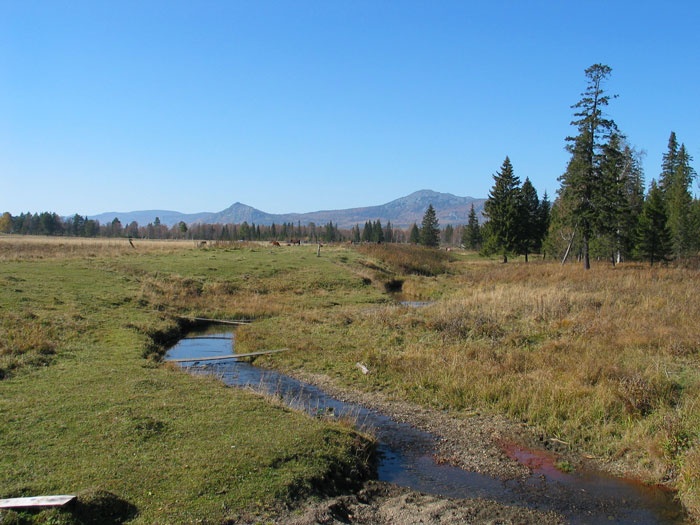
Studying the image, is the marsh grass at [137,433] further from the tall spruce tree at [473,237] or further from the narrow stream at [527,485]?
the tall spruce tree at [473,237]

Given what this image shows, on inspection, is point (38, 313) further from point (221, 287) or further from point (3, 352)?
point (221, 287)

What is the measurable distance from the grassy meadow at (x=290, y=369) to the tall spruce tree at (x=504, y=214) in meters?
39.3

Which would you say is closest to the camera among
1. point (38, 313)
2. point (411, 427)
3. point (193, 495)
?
point (193, 495)

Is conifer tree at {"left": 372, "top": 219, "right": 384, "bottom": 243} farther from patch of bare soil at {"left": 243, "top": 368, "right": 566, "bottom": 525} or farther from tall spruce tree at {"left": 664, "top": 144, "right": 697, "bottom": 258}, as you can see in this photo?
patch of bare soil at {"left": 243, "top": 368, "right": 566, "bottom": 525}

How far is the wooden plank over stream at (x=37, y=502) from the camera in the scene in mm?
7141

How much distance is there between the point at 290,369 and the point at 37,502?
38.7 ft

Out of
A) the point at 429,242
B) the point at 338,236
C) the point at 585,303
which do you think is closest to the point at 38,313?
the point at 585,303

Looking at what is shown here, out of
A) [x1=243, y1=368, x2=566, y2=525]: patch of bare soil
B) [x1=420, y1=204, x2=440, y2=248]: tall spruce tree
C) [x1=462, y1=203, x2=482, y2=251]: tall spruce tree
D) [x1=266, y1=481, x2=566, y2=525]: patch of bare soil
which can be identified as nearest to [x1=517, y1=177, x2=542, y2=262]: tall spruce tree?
[x1=462, y1=203, x2=482, y2=251]: tall spruce tree

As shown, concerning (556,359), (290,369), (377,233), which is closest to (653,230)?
(556,359)

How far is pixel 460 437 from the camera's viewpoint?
40.7ft

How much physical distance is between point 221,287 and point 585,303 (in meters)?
23.0

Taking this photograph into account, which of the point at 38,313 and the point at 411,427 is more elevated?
the point at 38,313

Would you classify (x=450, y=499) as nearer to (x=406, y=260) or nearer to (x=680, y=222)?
(x=406, y=260)

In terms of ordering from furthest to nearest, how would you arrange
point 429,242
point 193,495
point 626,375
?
point 429,242 < point 626,375 < point 193,495
